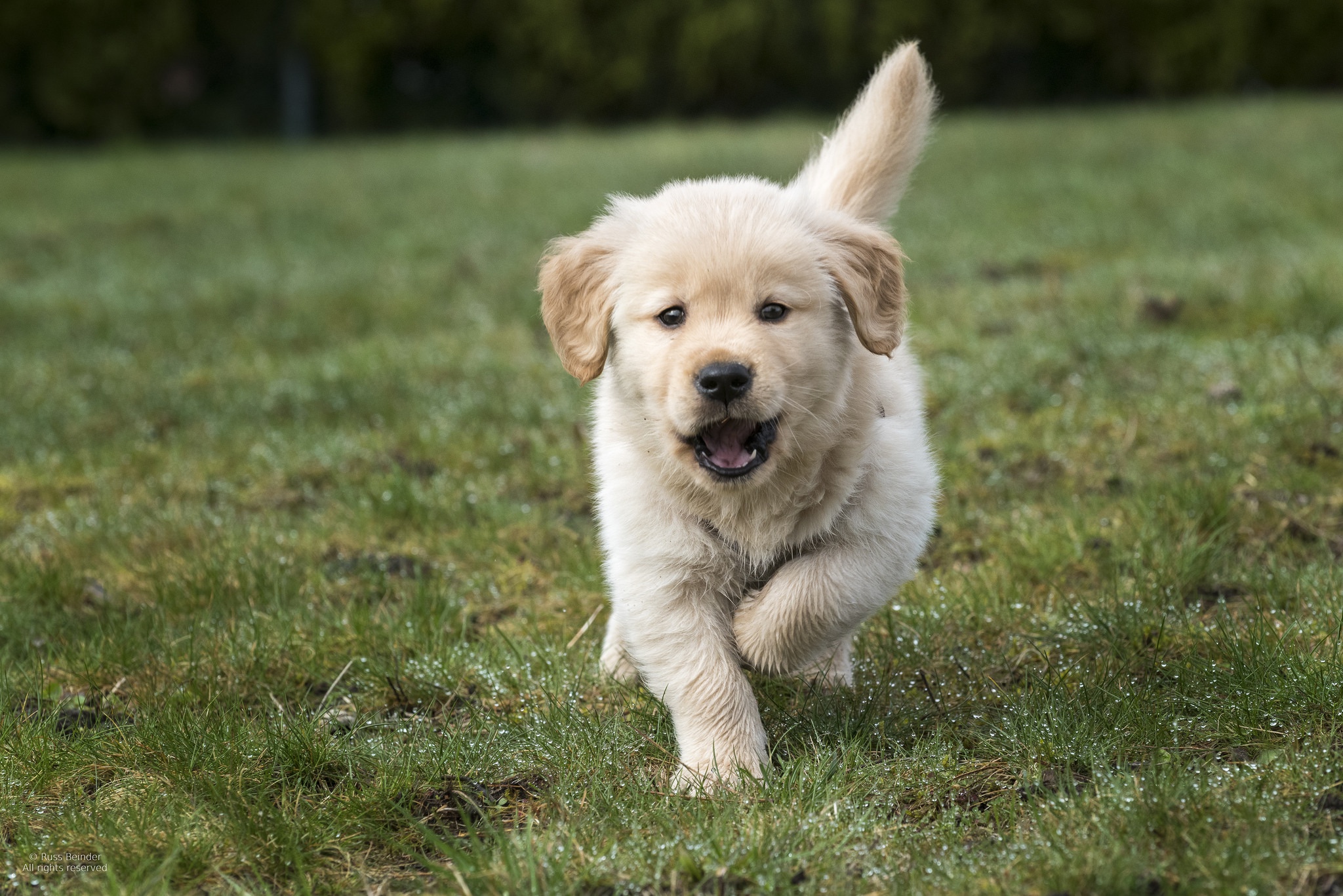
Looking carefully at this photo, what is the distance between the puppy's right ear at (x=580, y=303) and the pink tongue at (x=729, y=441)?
342 millimetres

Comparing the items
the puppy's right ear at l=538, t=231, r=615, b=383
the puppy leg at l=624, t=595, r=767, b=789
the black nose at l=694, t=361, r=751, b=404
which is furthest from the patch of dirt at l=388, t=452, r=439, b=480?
the black nose at l=694, t=361, r=751, b=404

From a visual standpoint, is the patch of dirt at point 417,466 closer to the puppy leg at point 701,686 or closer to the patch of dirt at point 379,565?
the patch of dirt at point 379,565

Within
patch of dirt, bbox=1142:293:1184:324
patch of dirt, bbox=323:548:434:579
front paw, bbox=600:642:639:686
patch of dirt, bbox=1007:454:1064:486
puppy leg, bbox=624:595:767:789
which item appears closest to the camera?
puppy leg, bbox=624:595:767:789

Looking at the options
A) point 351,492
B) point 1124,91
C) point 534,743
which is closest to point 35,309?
point 351,492

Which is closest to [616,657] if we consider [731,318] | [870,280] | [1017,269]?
[731,318]

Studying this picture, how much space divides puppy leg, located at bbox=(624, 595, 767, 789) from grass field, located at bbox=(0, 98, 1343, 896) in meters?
0.09

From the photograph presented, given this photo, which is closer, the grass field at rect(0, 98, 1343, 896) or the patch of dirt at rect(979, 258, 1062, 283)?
the grass field at rect(0, 98, 1343, 896)

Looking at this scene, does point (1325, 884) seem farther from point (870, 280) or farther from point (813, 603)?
point (870, 280)

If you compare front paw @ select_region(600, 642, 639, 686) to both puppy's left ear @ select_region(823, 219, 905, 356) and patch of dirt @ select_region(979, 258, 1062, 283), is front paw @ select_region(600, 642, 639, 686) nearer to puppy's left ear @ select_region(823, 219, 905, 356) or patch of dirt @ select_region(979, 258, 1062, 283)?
puppy's left ear @ select_region(823, 219, 905, 356)

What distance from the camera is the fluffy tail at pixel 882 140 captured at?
3.16 meters

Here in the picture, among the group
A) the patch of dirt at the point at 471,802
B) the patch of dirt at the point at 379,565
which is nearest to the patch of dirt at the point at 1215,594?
the patch of dirt at the point at 471,802

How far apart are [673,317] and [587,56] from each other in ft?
56.3

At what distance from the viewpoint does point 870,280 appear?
2.67 meters

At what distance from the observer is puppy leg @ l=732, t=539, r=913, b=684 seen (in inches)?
96.7
